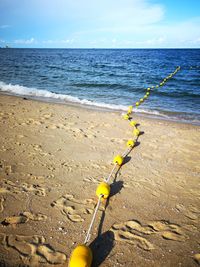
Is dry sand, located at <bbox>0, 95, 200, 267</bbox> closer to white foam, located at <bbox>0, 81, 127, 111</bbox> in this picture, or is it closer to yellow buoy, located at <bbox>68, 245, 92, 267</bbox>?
yellow buoy, located at <bbox>68, 245, 92, 267</bbox>

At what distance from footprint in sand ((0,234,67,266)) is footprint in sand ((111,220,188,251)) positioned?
781 mm

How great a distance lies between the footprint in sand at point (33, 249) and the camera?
2.12m

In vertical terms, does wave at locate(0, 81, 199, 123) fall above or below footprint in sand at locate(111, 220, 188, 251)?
above

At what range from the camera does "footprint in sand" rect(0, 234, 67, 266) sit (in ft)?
6.95

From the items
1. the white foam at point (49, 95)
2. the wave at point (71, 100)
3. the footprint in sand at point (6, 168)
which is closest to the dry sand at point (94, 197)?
the footprint in sand at point (6, 168)

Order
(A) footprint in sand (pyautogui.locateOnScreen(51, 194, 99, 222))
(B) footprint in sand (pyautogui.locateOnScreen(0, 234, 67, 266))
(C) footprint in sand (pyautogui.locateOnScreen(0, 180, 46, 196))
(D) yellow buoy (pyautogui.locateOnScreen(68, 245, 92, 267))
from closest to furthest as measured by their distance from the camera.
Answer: (D) yellow buoy (pyautogui.locateOnScreen(68, 245, 92, 267)) → (B) footprint in sand (pyautogui.locateOnScreen(0, 234, 67, 266)) → (A) footprint in sand (pyautogui.locateOnScreen(51, 194, 99, 222)) → (C) footprint in sand (pyautogui.locateOnScreen(0, 180, 46, 196))

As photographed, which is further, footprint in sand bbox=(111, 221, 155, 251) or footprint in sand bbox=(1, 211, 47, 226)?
footprint in sand bbox=(1, 211, 47, 226)

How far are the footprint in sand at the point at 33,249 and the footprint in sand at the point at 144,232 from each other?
2.56ft

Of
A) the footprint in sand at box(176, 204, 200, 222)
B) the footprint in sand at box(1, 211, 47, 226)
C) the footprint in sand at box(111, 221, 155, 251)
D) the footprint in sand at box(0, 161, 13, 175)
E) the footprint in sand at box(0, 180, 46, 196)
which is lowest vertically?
the footprint in sand at box(111, 221, 155, 251)

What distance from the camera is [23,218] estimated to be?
263 centimetres

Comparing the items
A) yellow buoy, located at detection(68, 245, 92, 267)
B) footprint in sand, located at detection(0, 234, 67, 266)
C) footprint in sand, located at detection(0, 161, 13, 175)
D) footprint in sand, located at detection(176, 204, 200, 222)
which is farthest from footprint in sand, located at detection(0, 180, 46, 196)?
footprint in sand, located at detection(176, 204, 200, 222)

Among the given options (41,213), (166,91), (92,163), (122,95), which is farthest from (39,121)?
(166,91)

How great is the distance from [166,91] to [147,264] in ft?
39.4

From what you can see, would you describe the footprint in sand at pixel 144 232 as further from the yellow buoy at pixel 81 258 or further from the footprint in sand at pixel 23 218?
the footprint in sand at pixel 23 218
